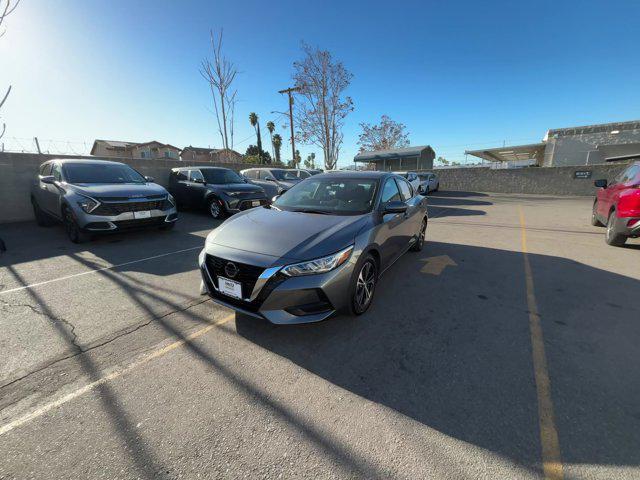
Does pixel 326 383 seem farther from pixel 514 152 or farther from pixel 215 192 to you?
pixel 514 152

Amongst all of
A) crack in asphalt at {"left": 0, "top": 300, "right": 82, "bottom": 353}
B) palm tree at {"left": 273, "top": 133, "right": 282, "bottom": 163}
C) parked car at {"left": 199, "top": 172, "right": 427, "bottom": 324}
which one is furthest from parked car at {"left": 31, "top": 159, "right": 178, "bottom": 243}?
palm tree at {"left": 273, "top": 133, "right": 282, "bottom": 163}

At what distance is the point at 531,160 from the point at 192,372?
50.5 meters

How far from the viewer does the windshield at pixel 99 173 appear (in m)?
6.42

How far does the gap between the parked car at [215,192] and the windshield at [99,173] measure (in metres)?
2.16

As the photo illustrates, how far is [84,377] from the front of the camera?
7.84 ft

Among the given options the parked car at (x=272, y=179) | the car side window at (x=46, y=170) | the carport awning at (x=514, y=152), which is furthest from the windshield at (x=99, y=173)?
the carport awning at (x=514, y=152)

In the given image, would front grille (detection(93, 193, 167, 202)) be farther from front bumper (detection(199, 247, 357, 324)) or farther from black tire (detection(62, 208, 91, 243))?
front bumper (detection(199, 247, 357, 324))

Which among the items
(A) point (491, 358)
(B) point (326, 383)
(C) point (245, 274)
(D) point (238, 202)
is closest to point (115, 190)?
(D) point (238, 202)

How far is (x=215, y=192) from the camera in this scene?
350 inches

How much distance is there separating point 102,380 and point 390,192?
3.92 metres

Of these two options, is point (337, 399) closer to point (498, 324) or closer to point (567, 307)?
point (498, 324)

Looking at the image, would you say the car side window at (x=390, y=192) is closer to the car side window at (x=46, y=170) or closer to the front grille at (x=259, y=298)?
the front grille at (x=259, y=298)

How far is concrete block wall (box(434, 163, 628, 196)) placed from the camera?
17750mm

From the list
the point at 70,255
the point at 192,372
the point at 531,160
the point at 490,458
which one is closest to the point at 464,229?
the point at 490,458
